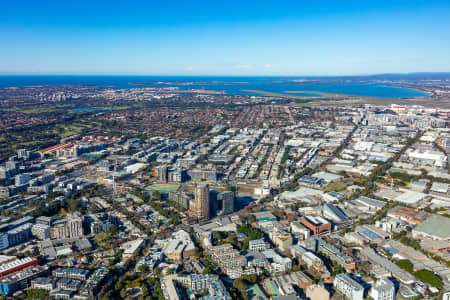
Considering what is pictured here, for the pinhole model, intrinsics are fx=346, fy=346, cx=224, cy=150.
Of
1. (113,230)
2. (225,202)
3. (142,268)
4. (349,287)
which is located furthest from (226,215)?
(349,287)

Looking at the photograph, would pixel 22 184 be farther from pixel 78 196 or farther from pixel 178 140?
pixel 178 140

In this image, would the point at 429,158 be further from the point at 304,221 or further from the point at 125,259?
the point at 125,259

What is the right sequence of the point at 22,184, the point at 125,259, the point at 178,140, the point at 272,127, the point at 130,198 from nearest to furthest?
the point at 125,259
the point at 130,198
the point at 22,184
the point at 178,140
the point at 272,127

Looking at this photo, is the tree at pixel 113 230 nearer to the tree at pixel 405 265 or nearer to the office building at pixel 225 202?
the office building at pixel 225 202

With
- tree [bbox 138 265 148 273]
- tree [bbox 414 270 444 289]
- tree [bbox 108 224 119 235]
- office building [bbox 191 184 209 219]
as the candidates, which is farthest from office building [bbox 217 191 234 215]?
tree [bbox 414 270 444 289]

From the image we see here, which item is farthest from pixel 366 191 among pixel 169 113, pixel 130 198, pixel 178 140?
pixel 169 113

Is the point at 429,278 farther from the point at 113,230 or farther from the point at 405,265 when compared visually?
the point at 113,230

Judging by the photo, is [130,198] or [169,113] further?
[169,113]

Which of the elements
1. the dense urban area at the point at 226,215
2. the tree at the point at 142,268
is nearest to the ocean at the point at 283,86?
the dense urban area at the point at 226,215

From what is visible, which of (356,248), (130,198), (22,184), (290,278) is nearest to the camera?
(290,278)
